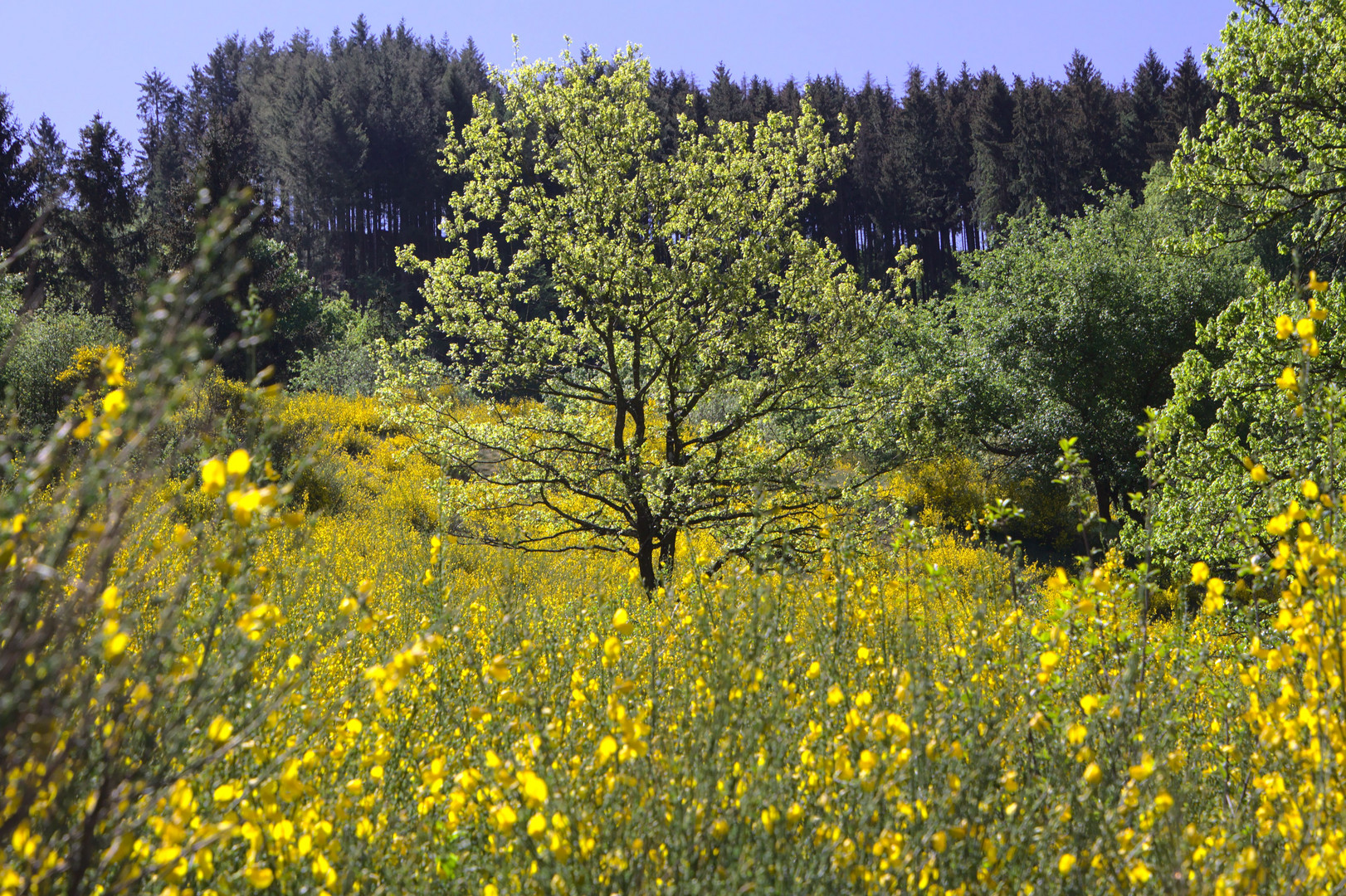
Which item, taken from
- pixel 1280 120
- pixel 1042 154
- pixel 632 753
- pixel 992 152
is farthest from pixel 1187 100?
pixel 632 753

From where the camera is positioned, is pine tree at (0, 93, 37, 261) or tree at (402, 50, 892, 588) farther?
pine tree at (0, 93, 37, 261)

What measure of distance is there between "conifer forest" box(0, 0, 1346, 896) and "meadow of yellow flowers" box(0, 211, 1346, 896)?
0.9 inches

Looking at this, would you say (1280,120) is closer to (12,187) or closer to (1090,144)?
(12,187)

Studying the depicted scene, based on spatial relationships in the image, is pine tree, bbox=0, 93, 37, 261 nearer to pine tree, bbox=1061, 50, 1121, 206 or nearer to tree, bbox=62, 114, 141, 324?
tree, bbox=62, 114, 141, 324

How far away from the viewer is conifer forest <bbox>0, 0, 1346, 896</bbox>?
64.6 inches

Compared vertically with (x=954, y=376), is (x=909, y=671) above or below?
below

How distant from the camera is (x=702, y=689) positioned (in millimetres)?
2637

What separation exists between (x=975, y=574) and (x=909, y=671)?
136cm

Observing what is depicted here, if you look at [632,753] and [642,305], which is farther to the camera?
[642,305]

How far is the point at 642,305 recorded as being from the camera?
7.12m

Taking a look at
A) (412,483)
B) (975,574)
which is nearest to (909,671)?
(975,574)

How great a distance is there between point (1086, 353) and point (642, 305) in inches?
412

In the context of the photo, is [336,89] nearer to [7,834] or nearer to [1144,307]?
[1144,307]

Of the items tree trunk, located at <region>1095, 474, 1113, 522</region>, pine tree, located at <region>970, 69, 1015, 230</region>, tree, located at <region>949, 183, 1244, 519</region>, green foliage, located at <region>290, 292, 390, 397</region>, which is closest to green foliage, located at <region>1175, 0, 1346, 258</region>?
tree, located at <region>949, 183, 1244, 519</region>
